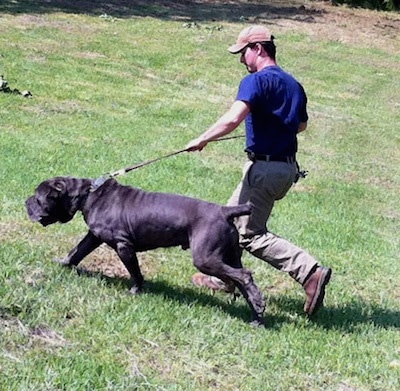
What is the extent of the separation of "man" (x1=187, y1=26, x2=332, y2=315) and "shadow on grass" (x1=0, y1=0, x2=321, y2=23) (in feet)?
61.2

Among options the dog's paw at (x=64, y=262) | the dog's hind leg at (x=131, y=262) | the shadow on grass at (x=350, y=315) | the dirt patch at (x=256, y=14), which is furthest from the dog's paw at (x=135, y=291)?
the dirt patch at (x=256, y=14)

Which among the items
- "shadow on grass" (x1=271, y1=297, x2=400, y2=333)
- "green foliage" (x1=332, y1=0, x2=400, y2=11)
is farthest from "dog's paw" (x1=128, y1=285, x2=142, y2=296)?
"green foliage" (x1=332, y1=0, x2=400, y2=11)

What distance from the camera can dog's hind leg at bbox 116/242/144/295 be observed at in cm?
532

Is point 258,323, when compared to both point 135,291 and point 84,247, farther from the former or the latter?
point 84,247

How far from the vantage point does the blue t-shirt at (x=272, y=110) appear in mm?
5082

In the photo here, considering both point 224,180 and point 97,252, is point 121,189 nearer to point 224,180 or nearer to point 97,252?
point 97,252

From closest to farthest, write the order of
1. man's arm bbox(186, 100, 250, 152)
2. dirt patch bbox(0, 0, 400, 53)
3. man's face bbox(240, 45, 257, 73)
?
1. man's arm bbox(186, 100, 250, 152)
2. man's face bbox(240, 45, 257, 73)
3. dirt patch bbox(0, 0, 400, 53)

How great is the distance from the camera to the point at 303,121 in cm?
555

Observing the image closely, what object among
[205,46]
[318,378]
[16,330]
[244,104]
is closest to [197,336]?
[318,378]

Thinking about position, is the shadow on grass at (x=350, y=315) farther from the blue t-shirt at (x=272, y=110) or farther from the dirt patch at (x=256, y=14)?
the dirt patch at (x=256, y=14)

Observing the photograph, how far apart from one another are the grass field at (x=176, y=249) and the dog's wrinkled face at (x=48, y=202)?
16.4 inches

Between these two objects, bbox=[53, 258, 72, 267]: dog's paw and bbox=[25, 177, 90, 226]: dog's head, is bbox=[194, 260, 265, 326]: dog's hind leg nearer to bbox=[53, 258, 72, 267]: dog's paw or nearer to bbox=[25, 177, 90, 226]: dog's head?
bbox=[25, 177, 90, 226]: dog's head

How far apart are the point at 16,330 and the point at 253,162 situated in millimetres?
Result: 1997

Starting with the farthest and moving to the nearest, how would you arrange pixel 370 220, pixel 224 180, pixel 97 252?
pixel 224 180 → pixel 370 220 → pixel 97 252
